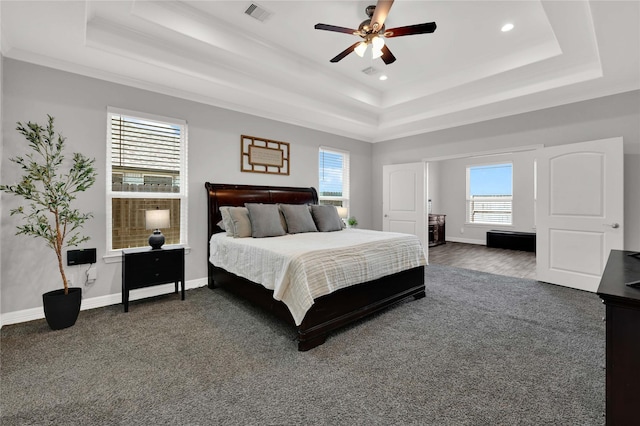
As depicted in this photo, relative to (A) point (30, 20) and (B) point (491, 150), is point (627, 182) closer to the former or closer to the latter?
(B) point (491, 150)

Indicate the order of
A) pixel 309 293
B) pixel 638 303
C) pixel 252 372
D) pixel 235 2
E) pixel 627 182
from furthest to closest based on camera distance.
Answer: pixel 627 182 < pixel 235 2 < pixel 309 293 < pixel 252 372 < pixel 638 303

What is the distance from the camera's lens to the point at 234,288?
342cm

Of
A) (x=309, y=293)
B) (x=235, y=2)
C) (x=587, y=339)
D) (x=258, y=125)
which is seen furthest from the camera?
(x=258, y=125)

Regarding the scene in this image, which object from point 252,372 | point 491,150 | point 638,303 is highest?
point 491,150

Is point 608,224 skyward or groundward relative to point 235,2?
groundward

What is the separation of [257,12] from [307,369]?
3.24 m

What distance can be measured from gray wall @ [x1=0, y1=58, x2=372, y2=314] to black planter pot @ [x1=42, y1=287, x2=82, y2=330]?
48 centimetres

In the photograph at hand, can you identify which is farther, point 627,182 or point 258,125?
point 258,125

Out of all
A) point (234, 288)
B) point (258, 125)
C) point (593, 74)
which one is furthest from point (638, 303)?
point (258, 125)

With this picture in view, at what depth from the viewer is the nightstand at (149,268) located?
3.11 metres

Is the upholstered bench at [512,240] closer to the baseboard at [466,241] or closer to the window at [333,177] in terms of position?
the baseboard at [466,241]

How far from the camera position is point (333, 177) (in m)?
5.88

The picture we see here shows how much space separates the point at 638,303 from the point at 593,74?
373cm

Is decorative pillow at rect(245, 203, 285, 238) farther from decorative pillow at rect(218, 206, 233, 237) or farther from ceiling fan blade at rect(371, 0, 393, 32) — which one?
ceiling fan blade at rect(371, 0, 393, 32)
